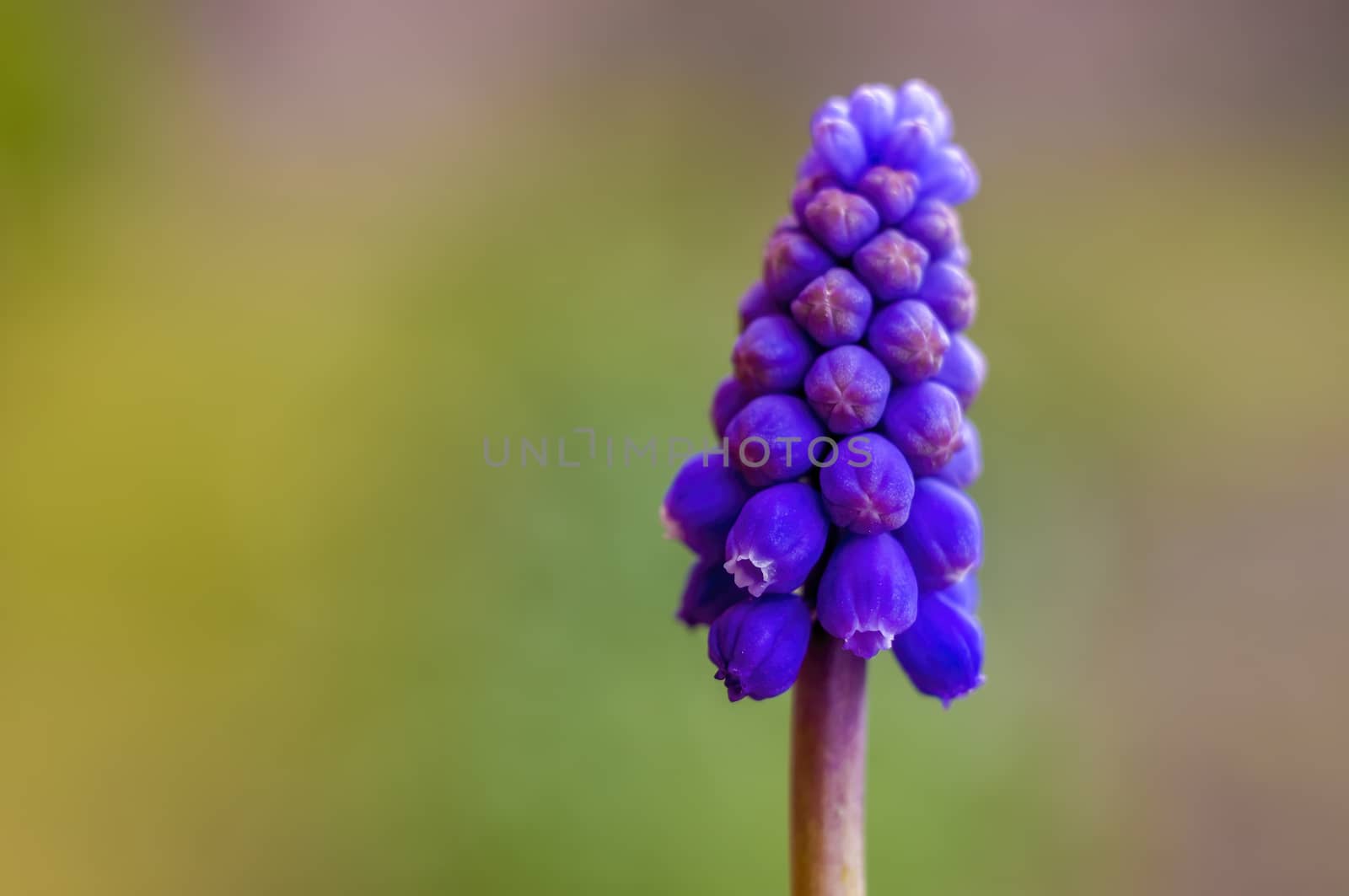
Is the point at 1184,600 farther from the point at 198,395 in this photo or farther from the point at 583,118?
the point at 198,395

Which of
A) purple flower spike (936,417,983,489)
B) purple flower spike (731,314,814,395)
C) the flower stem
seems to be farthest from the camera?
purple flower spike (936,417,983,489)

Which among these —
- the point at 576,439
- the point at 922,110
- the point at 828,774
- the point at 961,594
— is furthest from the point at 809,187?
the point at 576,439

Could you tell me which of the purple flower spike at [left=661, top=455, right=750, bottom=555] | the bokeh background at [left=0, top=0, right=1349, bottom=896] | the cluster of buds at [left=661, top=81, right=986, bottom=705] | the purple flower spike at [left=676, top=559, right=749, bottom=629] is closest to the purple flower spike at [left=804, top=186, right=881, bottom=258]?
the cluster of buds at [left=661, top=81, right=986, bottom=705]

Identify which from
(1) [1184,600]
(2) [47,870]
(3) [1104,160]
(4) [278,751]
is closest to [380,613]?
(4) [278,751]

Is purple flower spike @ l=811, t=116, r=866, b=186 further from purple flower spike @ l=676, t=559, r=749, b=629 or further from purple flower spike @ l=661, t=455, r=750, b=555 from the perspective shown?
purple flower spike @ l=676, t=559, r=749, b=629

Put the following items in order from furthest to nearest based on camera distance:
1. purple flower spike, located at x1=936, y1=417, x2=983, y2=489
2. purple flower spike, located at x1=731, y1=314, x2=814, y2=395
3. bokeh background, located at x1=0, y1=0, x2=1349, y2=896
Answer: bokeh background, located at x1=0, y1=0, x2=1349, y2=896
purple flower spike, located at x1=936, y1=417, x2=983, y2=489
purple flower spike, located at x1=731, y1=314, x2=814, y2=395

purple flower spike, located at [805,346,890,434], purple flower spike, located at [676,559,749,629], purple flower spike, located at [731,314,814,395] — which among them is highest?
purple flower spike, located at [731,314,814,395]

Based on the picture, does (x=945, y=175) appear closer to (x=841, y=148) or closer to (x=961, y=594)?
(x=841, y=148)

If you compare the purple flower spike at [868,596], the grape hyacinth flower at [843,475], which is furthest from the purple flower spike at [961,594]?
the purple flower spike at [868,596]
